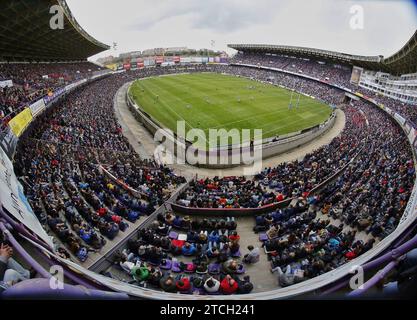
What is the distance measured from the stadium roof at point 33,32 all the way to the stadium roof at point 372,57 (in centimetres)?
4107

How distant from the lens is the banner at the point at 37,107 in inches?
870

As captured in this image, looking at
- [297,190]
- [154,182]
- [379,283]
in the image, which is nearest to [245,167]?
[297,190]

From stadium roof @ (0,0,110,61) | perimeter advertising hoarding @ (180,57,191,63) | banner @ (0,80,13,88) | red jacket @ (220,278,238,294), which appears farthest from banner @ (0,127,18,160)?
perimeter advertising hoarding @ (180,57,191,63)

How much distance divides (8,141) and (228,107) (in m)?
32.3

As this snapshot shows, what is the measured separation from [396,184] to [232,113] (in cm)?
2673

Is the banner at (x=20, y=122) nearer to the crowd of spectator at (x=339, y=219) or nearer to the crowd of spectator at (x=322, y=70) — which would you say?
the crowd of spectator at (x=339, y=219)

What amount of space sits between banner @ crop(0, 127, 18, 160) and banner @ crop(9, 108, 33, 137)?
1.06 metres

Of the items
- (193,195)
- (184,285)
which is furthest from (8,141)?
(184,285)

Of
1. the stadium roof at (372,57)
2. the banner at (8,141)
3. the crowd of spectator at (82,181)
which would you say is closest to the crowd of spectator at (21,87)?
the banner at (8,141)

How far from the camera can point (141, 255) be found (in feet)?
32.5

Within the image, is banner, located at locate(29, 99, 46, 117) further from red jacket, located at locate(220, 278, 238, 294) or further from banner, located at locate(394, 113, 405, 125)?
banner, located at locate(394, 113, 405, 125)

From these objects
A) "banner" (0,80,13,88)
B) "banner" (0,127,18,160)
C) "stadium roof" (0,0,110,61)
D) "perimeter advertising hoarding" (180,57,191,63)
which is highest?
"perimeter advertising hoarding" (180,57,191,63)

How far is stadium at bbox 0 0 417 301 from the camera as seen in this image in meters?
4.78

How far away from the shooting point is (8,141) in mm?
14164
